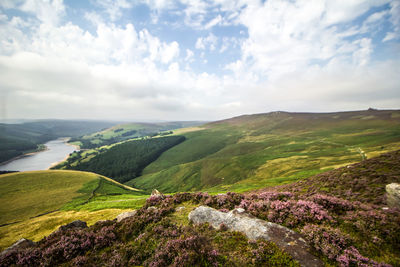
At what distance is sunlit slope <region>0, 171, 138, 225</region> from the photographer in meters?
41.0

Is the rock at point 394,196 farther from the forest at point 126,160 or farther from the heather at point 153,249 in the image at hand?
the forest at point 126,160

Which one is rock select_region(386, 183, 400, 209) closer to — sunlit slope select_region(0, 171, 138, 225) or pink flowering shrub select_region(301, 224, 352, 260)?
pink flowering shrub select_region(301, 224, 352, 260)

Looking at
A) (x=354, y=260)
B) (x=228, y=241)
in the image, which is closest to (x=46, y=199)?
(x=228, y=241)

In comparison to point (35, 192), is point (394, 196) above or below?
above

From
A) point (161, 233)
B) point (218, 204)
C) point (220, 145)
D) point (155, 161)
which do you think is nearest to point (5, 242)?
point (161, 233)

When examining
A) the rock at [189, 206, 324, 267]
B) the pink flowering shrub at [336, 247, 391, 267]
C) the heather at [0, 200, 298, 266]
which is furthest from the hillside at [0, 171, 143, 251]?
the pink flowering shrub at [336, 247, 391, 267]

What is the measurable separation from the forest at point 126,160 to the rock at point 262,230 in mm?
124128

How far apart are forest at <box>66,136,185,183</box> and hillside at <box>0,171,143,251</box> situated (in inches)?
2149

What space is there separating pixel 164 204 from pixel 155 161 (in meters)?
142

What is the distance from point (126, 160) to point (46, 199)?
10947 centimetres

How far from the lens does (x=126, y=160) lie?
153250 millimetres

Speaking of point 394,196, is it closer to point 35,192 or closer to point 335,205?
point 335,205

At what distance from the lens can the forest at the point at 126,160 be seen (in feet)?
424

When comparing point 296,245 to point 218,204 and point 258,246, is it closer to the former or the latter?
point 258,246
